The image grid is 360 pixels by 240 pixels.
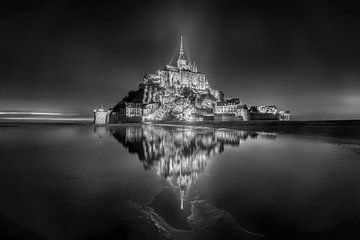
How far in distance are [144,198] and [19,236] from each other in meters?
2.41

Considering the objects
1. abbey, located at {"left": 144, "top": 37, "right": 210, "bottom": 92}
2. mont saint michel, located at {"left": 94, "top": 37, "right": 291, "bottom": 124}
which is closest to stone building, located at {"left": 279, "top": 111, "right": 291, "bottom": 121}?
mont saint michel, located at {"left": 94, "top": 37, "right": 291, "bottom": 124}

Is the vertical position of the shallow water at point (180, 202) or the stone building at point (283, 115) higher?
the stone building at point (283, 115)

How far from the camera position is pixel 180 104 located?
299 ft

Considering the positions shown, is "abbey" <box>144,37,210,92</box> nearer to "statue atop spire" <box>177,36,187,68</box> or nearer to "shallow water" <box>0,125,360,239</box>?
"statue atop spire" <box>177,36,187,68</box>

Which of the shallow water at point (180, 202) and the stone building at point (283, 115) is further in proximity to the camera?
the stone building at point (283, 115)

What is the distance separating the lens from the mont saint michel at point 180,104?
285ft

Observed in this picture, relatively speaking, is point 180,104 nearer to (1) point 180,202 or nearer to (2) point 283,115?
(2) point 283,115

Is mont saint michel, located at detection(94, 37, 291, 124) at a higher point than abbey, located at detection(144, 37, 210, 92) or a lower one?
lower

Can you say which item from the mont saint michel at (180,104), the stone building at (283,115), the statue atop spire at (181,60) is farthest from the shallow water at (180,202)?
the statue atop spire at (181,60)

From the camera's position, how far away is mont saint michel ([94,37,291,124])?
8675 centimetres

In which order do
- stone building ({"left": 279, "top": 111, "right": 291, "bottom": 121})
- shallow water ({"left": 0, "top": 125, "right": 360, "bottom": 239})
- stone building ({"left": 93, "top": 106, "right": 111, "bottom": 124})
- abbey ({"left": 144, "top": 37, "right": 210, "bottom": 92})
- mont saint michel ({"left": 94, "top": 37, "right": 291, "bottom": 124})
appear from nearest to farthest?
shallow water ({"left": 0, "top": 125, "right": 360, "bottom": 239}) < mont saint michel ({"left": 94, "top": 37, "right": 291, "bottom": 124}) < stone building ({"left": 279, "top": 111, "right": 291, "bottom": 121}) < abbey ({"left": 144, "top": 37, "right": 210, "bottom": 92}) < stone building ({"left": 93, "top": 106, "right": 111, "bottom": 124})

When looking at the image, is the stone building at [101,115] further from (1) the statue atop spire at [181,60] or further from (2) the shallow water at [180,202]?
(2) the shallow water at [180,202]

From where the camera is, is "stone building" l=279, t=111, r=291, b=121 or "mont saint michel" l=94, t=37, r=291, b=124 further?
"stone building" l=279, t=111, r=291, b=121

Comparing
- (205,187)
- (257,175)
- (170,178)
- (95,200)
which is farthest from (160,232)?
(257,175)
